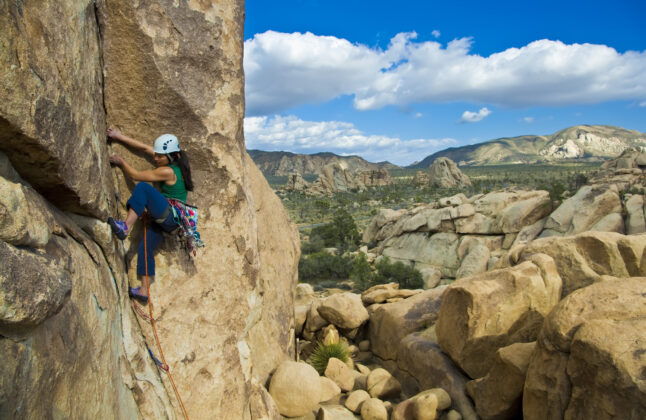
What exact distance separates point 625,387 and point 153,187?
526cm

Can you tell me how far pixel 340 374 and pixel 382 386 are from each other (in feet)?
2.75

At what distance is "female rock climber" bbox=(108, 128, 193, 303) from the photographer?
14.5ft

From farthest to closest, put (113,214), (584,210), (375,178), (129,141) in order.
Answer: (375,178)
(584,210)
(129,141)
(113,214)

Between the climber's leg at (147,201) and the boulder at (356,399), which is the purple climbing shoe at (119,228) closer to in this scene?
the climber's leg at (147,201)

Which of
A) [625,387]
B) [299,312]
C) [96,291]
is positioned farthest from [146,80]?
[299,312]

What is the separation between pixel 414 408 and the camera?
21.4ft

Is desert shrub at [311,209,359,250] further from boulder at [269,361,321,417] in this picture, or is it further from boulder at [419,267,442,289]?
boulder at [269,361,321,417]

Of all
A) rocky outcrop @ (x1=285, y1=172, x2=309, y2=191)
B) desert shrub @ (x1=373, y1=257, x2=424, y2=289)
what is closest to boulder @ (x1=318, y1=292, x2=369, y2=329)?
desert shrub @ (x1=373, y1=257, x2=424, y2=289)

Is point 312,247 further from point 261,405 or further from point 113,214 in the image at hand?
point 113,214

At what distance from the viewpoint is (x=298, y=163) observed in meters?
188

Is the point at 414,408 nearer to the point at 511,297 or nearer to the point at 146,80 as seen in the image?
the point at 511,297

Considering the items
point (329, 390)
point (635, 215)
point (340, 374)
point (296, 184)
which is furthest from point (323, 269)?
point (296, 184)

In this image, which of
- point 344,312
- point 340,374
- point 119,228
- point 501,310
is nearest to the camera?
point 119,228

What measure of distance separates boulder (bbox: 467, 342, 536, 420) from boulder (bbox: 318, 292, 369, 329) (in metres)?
4.33
